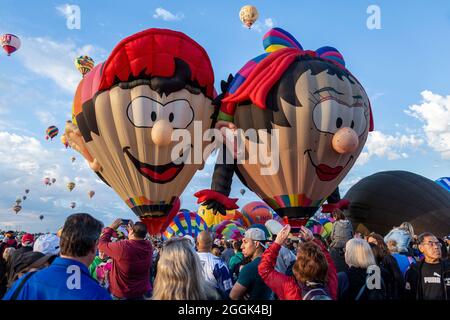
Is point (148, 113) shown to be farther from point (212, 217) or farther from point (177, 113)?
point (212, 217)

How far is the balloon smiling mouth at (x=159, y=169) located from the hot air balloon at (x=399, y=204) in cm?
661

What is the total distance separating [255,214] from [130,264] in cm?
1895

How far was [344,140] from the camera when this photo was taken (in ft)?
30.1

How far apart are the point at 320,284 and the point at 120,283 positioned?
7.48ft

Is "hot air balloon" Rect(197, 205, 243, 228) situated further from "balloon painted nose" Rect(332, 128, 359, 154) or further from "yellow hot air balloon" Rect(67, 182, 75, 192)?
"yellow hot air balloon" Rect(67, 182, 75, 192)

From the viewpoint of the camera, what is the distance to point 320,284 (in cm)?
253

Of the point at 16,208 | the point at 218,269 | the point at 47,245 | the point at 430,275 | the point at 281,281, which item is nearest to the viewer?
the point at 281,281

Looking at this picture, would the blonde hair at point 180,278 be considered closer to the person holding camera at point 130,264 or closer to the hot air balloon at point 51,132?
the person holding camera at point 130,264

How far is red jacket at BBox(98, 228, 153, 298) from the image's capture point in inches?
159

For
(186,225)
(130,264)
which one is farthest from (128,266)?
(186,225)
